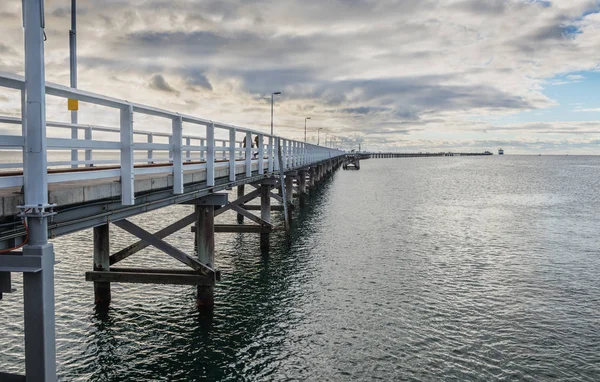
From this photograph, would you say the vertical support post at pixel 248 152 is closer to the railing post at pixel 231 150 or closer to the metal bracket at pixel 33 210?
the railing post at pixel 231 150

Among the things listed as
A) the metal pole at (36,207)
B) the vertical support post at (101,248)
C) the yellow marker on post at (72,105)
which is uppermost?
the yellow marker on post at (72,105)

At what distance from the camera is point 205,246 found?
11.3m

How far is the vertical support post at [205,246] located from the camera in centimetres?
1120

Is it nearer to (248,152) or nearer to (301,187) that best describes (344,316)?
(248,152)

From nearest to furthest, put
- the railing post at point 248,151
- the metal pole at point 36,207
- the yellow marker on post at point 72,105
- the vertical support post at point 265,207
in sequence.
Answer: the metal pole at point 36,207 → the yellow marker on post at point 72,105 → the railing post at point 248,151 → the vertical support post at point 265,207

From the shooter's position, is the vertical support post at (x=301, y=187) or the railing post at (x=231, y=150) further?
the vertical support post at (x=301, y=187)

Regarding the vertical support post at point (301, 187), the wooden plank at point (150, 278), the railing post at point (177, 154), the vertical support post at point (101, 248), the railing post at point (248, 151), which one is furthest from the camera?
the vertical support post at point (301, 187)

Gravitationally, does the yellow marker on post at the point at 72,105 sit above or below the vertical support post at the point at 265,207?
above

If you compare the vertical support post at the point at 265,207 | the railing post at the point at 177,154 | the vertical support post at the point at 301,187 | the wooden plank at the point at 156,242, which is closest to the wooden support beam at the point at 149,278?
the wooden plank at the point at 156,242

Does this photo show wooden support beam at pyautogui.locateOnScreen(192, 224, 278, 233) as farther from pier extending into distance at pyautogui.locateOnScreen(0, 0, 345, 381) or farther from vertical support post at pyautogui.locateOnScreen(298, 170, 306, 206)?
vertical support post at pyautogui.locateOnScreen(298, 170, 306, 206)

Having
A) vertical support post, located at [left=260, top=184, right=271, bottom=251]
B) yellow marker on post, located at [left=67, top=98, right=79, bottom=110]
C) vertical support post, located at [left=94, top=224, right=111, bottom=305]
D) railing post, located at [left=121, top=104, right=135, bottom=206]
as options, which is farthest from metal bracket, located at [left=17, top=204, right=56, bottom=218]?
vertical support post, located at [left=260, top=184, right=271, bottom=251]

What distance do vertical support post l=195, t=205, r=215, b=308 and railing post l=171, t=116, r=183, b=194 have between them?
2834 millimetres

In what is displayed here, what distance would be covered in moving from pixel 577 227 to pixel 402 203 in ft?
44.9

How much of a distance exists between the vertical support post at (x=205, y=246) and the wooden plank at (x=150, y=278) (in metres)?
0.47
